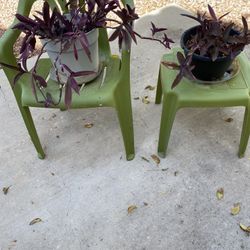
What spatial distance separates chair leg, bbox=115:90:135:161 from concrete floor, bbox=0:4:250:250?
78mm

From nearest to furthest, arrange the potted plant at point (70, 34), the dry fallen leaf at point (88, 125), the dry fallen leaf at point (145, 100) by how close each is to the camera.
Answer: the potted plant at point (70, 34)
the dry fallen leaf at point (88, 125)
the dry fallen leaf at point (145, 100)

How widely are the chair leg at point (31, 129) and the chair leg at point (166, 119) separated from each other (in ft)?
2.34

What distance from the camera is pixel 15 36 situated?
1.67 meters

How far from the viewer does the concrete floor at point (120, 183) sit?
5.36 feet

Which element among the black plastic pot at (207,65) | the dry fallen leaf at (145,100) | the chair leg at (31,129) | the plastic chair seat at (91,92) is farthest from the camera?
the dry fallen leaf at (145,100)

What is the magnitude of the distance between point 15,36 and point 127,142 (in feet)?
2.68

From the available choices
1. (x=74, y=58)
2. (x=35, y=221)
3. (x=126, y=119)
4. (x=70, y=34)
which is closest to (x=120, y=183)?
(x=126, y=119)

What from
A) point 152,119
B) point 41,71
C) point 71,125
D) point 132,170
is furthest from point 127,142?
point 41,71

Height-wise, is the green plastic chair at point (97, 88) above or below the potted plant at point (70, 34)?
below

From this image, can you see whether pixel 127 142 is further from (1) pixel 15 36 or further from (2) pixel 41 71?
(1) pixel 15 36

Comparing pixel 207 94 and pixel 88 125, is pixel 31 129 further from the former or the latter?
pixel 207 94

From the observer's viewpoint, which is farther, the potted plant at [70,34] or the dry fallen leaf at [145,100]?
the dry fallen leaf at [145,100]

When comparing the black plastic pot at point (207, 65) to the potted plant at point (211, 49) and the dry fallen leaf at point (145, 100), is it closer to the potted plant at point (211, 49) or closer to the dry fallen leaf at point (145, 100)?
the potted plant at point (211, 49)

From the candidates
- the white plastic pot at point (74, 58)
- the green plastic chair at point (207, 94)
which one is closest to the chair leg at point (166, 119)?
the green plastic chair at point (207, 94)
